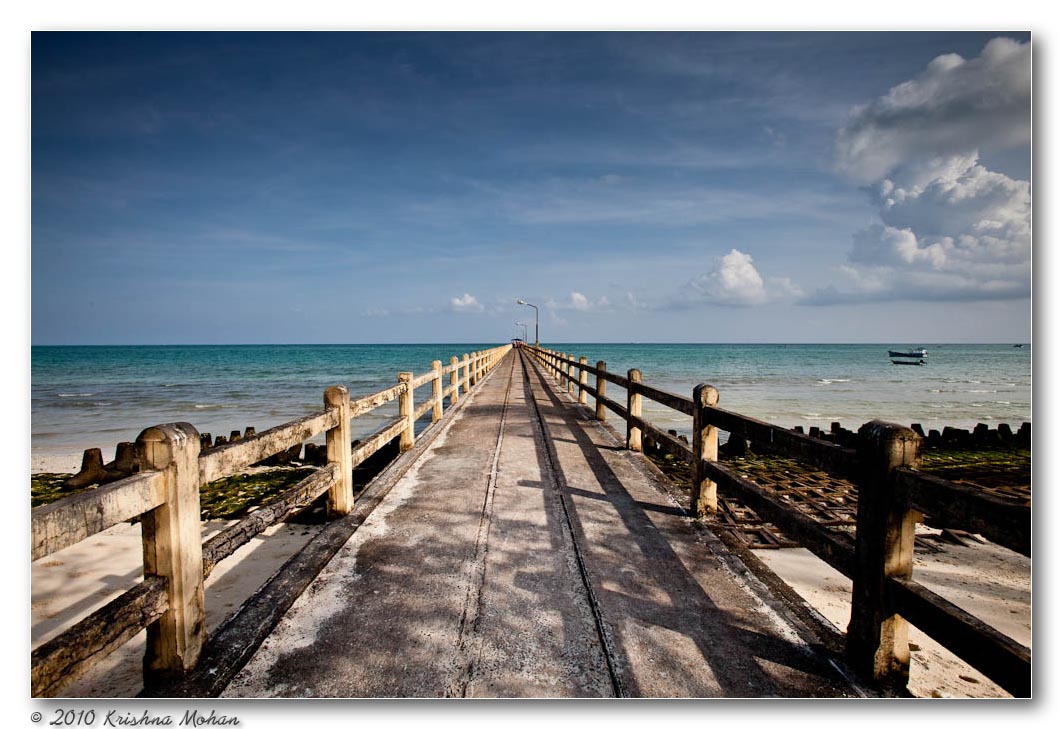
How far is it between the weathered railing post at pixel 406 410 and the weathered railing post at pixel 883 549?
17.4 feet

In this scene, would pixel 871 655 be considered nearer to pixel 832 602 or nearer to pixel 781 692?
pixel 781 692

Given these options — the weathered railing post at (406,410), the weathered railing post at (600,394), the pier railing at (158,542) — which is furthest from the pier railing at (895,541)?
the weathered railing post at (600,394)

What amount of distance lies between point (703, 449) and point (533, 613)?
2.20m

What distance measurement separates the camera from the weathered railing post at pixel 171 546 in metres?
2.24

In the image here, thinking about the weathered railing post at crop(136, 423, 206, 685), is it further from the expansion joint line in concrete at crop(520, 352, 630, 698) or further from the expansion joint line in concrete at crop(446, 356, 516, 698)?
the expansion joint line in concrete at crop(520, 352, 630, 698)

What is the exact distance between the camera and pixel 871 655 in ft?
7.53

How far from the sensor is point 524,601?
298 cm

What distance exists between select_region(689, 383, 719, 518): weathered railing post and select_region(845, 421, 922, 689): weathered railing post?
6.29 feet

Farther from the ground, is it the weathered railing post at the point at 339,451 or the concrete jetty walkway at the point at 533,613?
the weathered railing post at the point at 339,451

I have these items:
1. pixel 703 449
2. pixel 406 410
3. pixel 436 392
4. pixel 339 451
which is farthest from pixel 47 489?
pixel 703 449

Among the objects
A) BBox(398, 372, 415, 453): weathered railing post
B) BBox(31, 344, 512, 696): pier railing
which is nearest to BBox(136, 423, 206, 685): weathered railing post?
BBox(31, 344, 512, 696): pier railing

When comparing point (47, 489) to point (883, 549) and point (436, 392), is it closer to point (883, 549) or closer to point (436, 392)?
point (436, 392)

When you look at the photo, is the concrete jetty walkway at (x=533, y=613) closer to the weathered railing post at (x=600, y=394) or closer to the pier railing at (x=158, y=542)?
the pier railing at (x=158, y=542)

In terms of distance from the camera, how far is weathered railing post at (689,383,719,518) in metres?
4.31
